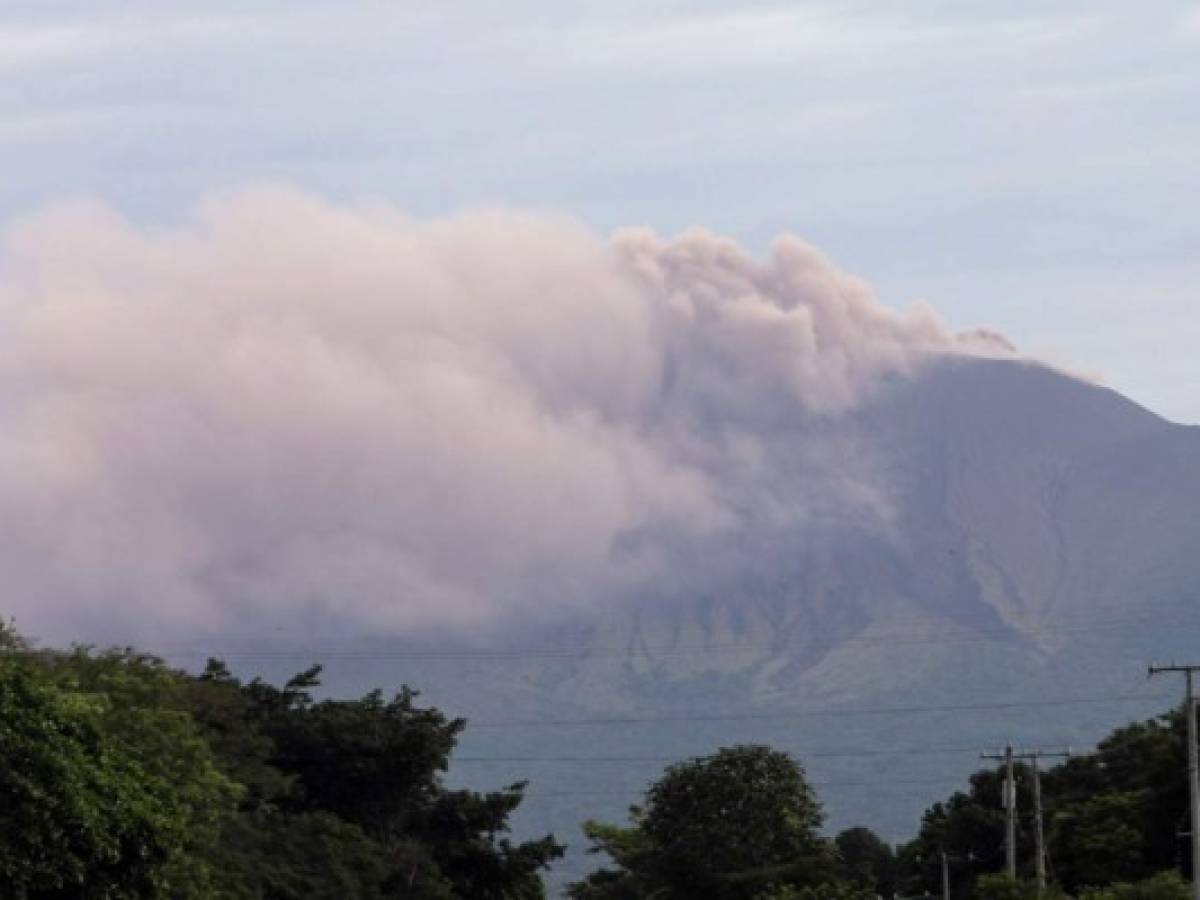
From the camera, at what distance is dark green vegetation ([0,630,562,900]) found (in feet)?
241

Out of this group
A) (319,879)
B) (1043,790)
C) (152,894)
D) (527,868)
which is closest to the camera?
(152,894)

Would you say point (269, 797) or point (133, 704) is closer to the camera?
point (133, 704)

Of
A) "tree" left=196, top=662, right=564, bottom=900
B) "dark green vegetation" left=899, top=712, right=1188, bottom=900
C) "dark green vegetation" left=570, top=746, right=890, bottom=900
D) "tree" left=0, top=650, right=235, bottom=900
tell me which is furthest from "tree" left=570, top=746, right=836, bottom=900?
"tree" left=0, top=650, right=235, bottom=900

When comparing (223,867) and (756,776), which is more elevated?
(756,776)

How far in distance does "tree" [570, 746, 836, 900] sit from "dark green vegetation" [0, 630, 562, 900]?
20189mm

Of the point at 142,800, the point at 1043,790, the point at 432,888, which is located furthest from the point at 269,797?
the point at 1043,790

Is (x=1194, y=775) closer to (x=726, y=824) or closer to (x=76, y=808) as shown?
(x=76, y=808)

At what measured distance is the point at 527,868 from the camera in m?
134

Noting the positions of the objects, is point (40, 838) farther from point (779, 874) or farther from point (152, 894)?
point (779, 874)

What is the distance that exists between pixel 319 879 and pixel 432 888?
13.6m

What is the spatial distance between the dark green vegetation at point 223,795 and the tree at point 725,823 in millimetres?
20189

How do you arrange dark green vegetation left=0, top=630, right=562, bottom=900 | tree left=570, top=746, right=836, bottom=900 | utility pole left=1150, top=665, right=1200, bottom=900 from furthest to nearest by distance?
tree left=570, top=746, right=836, bottom=900 → utility pole left=1150, top=665, right=1200, bottom=900 → dark green vegetation left=0, top=630, right=562, bottom=900

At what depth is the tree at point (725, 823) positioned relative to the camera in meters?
157

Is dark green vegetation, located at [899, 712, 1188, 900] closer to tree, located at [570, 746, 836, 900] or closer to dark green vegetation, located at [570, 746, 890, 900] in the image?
dark green vegetation, located at [570, 746, 890, 900]
